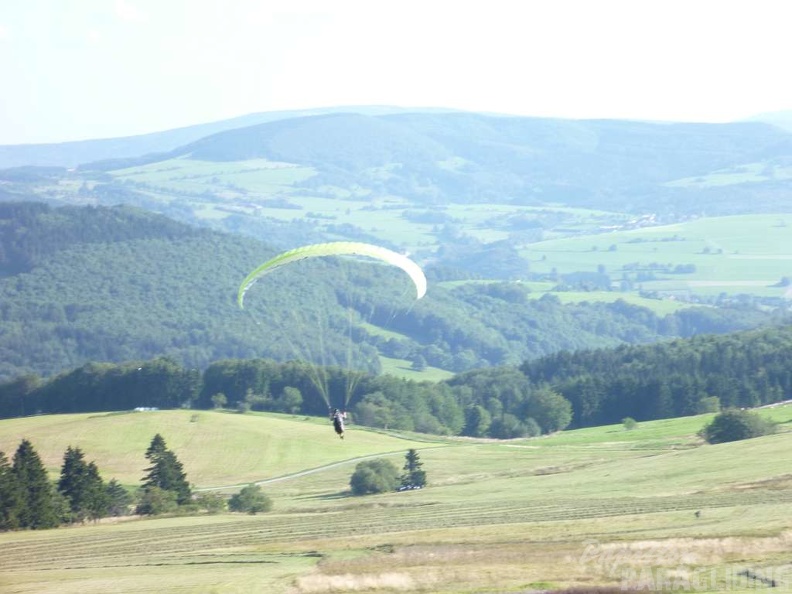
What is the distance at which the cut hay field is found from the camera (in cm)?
3531

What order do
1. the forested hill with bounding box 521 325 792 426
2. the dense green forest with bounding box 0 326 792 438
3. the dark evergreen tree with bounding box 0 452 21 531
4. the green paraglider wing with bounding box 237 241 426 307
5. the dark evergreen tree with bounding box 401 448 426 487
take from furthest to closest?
the dense green forest with bounding box 0 326 792 438 < the forested hill with bounding box 521 325 792 426 < the dark evergreen tree with bounding box 401 448 426 487 < the dark evergreen tree with bounding box 0 452 21 531 < the green paraglider wing with bounding box 237 241 426 307

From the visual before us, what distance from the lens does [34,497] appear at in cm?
5847

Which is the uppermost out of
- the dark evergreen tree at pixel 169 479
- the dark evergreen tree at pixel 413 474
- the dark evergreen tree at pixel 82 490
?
the dark evergreen tree at pixel 82 490

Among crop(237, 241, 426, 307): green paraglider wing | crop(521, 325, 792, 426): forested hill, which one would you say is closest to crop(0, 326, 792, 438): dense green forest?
crop(521, 325, 792, 426): forested hill

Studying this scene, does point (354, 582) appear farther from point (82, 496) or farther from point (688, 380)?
point (688, 380)

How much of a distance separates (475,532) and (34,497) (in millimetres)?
25118

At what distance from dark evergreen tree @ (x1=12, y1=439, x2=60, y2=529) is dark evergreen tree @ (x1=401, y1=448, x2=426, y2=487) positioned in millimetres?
21566

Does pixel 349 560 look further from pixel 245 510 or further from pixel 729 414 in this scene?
pixel 729 414

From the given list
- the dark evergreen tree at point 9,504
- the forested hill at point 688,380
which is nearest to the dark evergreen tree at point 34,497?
the dark evergreen tree at point 9,504

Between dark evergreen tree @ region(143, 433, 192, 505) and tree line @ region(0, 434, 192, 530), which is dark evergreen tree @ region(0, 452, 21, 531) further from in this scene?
dark evergreen tree @ region(143, 433, 192, 505)

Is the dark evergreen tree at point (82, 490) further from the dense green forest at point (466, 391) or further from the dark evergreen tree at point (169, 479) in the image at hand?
the dense green forest at point (466, 391)

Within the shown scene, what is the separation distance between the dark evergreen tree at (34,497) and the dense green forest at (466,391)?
5370 centimetres

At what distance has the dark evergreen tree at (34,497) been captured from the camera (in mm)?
57906

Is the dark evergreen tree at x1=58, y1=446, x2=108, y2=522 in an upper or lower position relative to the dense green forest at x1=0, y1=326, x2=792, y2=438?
→ upper
